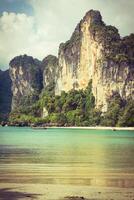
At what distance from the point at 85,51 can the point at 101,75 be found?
13.0 m

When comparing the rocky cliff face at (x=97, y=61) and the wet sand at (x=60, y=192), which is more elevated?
the rocky cliff face at (x=97, y=61)

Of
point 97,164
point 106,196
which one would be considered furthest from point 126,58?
point 106,196

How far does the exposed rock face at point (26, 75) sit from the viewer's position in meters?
150

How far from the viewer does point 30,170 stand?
543 inches

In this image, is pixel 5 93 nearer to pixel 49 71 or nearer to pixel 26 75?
pixel 26 75

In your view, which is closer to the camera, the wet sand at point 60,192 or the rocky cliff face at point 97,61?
the wet sand at point 60,192

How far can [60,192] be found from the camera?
31.5ft

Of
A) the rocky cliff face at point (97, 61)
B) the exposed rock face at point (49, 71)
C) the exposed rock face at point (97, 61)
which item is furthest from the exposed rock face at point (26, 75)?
the exposed rock face at point (97, 61)

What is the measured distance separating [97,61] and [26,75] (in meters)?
50.6

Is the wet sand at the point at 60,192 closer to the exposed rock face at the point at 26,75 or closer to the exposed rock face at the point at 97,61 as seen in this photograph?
the exposed rock face at the point at 97,61

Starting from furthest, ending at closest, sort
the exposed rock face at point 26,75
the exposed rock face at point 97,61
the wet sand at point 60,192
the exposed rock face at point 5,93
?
the exposed rock face at point 5,93
the exposed rock face at point 26,75
the exposed rock face at point 97,61
the wet sand at point 60,192

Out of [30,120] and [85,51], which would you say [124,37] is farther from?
[30,120]

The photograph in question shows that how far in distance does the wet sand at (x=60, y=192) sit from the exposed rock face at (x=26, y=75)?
5384 inches

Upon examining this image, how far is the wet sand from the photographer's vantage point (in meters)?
8.92
